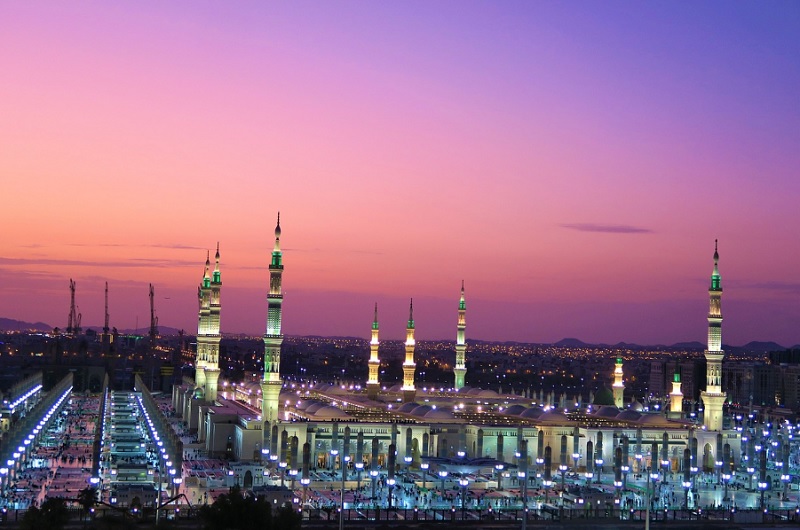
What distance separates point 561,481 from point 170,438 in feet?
54.5

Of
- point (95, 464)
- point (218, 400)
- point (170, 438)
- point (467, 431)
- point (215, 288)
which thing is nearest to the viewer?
point (95, 464)

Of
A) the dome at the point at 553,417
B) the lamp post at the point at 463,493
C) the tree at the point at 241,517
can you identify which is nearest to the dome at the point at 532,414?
the dome at the point at 553,417

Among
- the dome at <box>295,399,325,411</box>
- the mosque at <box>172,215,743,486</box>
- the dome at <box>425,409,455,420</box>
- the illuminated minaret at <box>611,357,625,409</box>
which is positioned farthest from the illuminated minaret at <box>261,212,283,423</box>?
the illuminated minaret at <box>611,357,625,409</box>

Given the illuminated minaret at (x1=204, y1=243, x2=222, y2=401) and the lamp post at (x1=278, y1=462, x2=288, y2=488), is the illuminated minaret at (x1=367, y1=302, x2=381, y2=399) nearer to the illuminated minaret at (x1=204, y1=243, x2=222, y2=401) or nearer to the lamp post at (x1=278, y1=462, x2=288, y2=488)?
the illuminated minaret at (x1=204, y1=243, x2=222, y2=401)

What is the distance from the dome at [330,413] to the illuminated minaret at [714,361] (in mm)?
17573

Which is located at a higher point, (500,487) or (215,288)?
(215,288)

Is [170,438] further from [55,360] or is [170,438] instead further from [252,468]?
[55,360]

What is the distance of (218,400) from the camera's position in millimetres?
69688

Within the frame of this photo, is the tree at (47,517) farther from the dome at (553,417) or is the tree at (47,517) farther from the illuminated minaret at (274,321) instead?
the dome at (553,417)

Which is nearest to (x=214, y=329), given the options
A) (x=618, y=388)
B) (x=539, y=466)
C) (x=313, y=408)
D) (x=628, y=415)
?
(x=313, y=408)

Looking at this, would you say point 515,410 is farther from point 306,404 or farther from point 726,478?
point 726,478

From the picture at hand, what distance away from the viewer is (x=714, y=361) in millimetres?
57156

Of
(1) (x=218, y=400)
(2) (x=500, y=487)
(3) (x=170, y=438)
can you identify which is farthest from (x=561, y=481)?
(1) (x=218, y=400)

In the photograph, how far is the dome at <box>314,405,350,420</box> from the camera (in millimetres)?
53844
